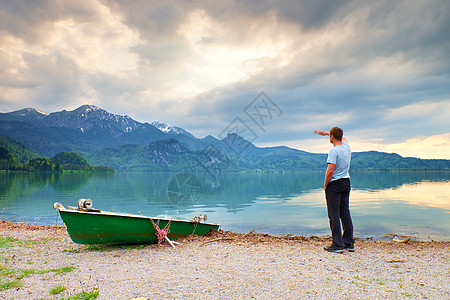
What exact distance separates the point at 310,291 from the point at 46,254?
7.76 m

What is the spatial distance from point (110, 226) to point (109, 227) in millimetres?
54

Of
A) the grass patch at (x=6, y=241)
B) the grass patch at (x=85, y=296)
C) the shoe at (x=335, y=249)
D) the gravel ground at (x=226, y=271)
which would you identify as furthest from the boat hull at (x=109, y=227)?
the shoe at (x=335, y=249)

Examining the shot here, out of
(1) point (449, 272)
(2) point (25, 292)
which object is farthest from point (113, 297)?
(1) point (449, 272)

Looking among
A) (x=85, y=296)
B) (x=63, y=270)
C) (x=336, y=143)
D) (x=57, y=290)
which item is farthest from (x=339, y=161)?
(x=63, y=270)

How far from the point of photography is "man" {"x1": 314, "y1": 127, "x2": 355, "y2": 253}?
8.20 m

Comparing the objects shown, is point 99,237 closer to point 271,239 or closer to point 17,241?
point 17,241

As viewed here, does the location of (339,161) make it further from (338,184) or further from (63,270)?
(63,270)

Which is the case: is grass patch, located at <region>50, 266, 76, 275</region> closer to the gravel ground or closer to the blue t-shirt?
the gravel ground

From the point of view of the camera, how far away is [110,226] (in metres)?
9.28

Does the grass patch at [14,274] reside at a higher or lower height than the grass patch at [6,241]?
higher

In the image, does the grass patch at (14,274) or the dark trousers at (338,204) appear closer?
the grass patch at (14,274)

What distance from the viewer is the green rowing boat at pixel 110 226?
892cm

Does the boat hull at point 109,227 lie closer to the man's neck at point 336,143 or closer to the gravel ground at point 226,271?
the gravel ground at point 226,271

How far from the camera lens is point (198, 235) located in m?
11.6
